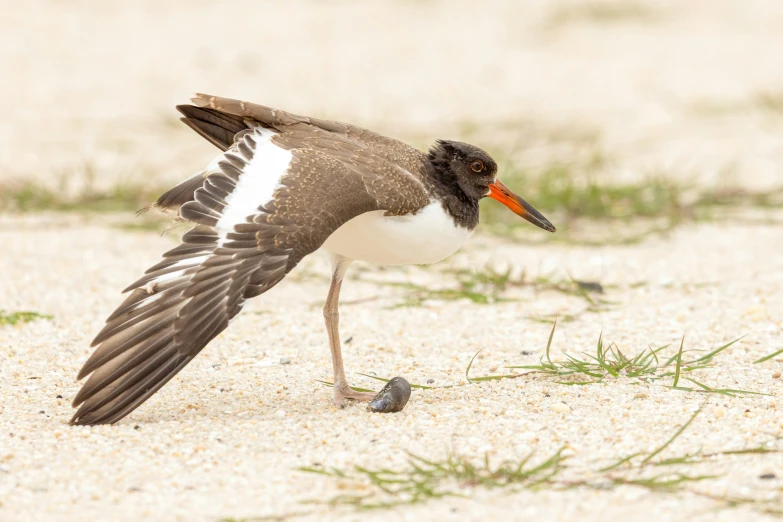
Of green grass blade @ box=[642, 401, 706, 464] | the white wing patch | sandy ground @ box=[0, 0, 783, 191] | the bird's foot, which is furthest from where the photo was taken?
sandy ground @ box=[0, 0, 783, 191]

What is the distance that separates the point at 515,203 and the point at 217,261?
6.04ft

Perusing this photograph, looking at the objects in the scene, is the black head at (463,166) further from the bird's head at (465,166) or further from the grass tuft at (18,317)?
the grass tuft at (18,317)

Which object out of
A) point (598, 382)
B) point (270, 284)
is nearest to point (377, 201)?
point (270, 284)

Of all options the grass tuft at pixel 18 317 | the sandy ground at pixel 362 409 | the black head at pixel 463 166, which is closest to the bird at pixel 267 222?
the black head at pixel 463 166

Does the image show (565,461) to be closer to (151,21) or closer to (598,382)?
(598,382)

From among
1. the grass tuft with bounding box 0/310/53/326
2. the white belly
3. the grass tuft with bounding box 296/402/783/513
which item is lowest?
the grass tuft with bounding box 0/310/53/326

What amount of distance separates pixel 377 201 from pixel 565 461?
1.42 m

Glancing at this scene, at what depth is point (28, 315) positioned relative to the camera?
6.47 metres

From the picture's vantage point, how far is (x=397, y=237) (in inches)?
206

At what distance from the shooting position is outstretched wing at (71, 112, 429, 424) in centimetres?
458

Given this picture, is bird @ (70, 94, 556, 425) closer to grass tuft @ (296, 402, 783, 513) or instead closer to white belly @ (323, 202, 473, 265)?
white belly @ (323, 202, 473, 265)

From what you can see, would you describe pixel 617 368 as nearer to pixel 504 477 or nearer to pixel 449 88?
pixel 504 477

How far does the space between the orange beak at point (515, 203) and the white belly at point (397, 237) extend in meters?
0.47

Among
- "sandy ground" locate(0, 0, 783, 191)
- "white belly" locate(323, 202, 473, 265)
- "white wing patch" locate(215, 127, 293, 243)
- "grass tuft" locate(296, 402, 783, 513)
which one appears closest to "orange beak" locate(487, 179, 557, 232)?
"white belly" locate(323, 202, 473, 265)
